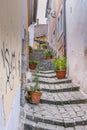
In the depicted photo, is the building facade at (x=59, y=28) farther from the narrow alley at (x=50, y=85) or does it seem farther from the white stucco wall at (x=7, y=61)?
the white stucco wall at (x=7, y=61)

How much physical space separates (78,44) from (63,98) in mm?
2489

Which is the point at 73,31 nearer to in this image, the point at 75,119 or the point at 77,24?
the point at 77,24

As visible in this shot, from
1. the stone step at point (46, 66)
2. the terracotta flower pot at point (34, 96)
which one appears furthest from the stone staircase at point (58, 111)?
the stone step at point (46, 66)

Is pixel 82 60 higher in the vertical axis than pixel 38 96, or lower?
higher

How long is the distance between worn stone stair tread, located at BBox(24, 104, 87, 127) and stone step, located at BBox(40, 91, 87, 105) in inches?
10.0

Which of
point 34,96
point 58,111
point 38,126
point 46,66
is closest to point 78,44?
point 34,96

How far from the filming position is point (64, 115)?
6.75 meters

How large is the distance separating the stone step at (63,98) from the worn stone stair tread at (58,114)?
0.83 feet

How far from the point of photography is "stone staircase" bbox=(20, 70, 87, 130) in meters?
6.09

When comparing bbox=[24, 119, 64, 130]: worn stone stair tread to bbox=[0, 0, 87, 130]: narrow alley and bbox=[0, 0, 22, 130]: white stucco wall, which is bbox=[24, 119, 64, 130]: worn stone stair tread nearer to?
bbox=[0, 0, 87, 130]: narrow alley

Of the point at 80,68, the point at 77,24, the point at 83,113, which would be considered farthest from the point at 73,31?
the point at 83,113

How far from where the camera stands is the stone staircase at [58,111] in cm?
609

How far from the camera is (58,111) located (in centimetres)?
724

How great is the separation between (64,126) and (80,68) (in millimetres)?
4089
